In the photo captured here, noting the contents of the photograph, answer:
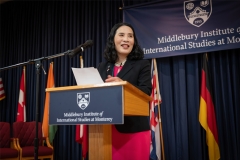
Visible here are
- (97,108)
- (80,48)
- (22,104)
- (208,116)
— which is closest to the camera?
(97,108)

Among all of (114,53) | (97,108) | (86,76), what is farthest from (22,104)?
(97,108)

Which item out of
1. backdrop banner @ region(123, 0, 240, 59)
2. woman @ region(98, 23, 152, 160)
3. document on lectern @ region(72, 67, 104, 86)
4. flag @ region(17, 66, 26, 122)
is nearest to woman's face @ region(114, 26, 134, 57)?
woman @ region(98, 23, 152, 160)

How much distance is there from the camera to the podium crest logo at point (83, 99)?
53.4 inches

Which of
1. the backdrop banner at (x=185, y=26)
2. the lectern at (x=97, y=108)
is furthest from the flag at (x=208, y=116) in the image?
the lectern at (x=97, y=108)

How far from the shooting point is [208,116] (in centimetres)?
371

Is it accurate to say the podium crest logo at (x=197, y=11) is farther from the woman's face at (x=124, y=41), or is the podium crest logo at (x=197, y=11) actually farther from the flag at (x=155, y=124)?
the woman's face at (x=124, y=41)

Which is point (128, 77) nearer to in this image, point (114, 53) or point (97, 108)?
point (114, 53)

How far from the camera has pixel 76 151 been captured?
197 inches

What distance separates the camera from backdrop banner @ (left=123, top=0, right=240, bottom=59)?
3709mm

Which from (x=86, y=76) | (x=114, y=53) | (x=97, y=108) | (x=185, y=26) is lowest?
(x=97, y=108)

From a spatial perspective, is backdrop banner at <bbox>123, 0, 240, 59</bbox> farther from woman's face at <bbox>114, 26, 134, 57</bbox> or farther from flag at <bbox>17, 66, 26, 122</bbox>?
flag at <bbox>17, 66, 26, 122</bbox>

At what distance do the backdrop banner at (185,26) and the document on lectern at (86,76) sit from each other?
2785 mm

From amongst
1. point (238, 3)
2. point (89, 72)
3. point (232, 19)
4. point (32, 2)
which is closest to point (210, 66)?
point (232, 19)

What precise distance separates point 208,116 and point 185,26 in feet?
5.07
